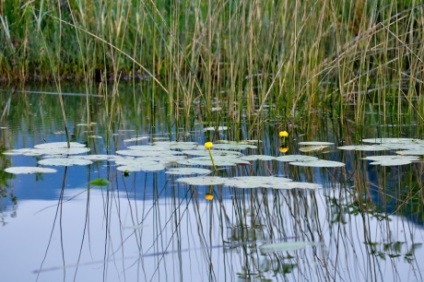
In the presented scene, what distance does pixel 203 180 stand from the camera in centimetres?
273

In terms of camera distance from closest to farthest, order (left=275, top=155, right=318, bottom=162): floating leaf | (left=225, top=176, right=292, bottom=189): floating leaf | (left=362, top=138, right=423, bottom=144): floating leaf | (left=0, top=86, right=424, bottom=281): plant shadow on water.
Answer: (left=0, top=86, right=424, bottom=281): plant shadow on water < (left=225, top=176, right=292, bottom=189): floating leaf < (left=275, top=155, right=318, bottom=162): floating leaf < (left=362, top=138, right=423, bottom=144): floating leaf

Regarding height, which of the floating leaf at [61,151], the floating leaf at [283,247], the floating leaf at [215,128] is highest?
the floating leaf at [215,128]

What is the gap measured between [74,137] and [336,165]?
1279mm

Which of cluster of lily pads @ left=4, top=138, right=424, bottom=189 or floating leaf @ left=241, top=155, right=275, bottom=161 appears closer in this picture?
cluster of lily pads @ left=4, top=138, right=424, bottom=189

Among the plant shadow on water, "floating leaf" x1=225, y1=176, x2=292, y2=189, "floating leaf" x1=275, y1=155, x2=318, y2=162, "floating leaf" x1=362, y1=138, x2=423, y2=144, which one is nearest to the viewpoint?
the plant shadow on water

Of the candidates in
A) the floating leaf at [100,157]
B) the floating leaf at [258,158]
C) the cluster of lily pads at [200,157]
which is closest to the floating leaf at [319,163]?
the cluster of lily pads at [200,157]

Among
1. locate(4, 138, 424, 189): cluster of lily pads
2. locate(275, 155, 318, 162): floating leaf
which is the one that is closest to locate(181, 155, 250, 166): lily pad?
locate(4, 138, 424, 189): cluster of lily pads

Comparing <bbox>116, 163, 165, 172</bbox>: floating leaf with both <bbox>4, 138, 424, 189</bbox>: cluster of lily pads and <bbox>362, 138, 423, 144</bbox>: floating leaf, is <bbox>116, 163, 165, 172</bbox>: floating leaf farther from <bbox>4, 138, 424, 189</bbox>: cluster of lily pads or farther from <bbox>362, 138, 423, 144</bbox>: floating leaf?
<bbox>362, 138, 423, 144</bbox>: floating leaf

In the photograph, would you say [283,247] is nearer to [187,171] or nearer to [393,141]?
[187,171]

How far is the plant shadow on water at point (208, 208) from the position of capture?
1980 millimetres

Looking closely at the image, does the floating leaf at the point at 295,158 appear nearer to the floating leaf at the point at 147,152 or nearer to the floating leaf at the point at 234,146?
the floating leaf at the point at 234,146

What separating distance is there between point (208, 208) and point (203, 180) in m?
0.24

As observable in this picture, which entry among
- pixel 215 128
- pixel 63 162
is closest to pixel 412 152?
pixel 215 128

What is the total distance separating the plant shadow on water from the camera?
1980 mm
